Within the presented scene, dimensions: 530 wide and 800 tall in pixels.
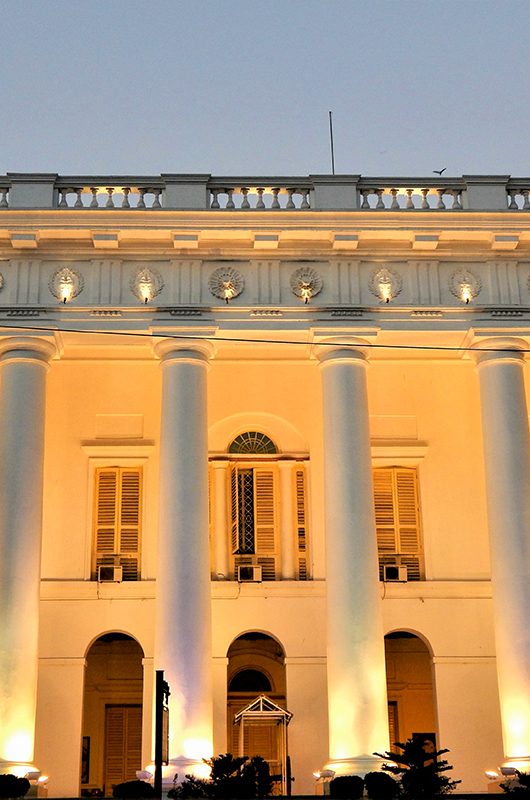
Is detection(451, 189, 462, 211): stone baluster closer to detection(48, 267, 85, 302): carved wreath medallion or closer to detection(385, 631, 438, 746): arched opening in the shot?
detection(48, 267, 85, 302): carved wreath medallion

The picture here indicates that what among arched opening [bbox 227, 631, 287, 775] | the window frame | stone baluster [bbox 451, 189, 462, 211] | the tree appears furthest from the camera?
arched opening [bbox 227, 631, 287, 775]

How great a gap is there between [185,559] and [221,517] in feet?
19.0

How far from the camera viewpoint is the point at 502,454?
27094 millimetres

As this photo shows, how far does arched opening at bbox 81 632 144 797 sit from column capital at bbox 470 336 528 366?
11.4 m

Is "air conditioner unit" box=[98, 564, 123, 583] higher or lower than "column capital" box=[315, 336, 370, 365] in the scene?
lower

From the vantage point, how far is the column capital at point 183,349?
27.4 meters

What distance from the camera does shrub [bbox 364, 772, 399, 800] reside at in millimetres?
23016

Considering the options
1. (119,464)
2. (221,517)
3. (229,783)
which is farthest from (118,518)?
(229,783)

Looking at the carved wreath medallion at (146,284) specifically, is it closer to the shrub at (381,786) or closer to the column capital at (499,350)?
the column capital at (499,350)

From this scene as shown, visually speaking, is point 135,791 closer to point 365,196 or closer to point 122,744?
point 122,744

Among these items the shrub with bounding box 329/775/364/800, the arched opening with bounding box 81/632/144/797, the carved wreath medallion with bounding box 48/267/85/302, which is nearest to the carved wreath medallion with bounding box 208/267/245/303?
the carved wreath medallion with bounding box 48/267/85/302

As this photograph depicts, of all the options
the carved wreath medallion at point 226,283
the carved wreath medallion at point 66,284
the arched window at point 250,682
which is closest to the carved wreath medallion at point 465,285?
the carved wreath medallion at point 226,283

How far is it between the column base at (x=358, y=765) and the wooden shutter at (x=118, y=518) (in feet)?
27.1

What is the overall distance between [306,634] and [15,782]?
9.24 m
